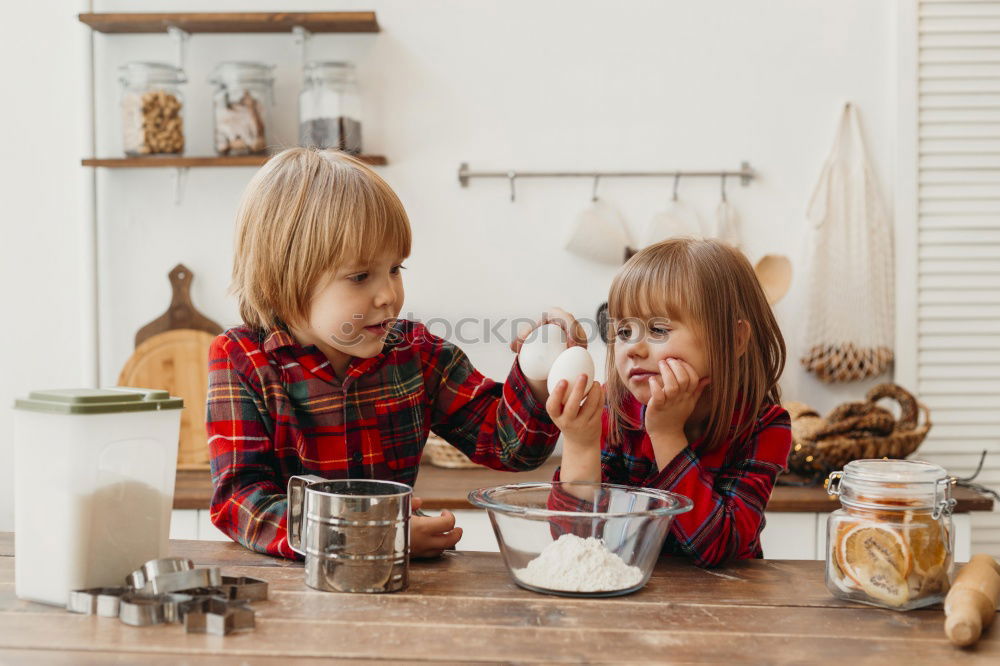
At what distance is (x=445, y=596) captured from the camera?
3.04 ft

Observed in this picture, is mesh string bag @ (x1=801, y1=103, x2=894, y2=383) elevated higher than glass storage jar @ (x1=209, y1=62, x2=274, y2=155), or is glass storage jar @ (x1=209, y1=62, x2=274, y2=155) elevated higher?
glass storage jar @ (x1=209, y1=62, x2=274, y2=155)

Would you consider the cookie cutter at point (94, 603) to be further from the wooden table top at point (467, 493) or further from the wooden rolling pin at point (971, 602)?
the wooden table top at point (467, 493)

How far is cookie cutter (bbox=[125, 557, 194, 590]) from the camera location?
0.90 metres

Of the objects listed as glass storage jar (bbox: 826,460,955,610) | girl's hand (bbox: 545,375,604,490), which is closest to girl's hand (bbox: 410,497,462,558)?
girl's hand (bbox: 545,375,604,490)

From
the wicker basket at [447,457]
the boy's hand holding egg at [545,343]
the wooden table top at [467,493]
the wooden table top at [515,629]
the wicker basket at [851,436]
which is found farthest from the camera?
the wicker basket at [447,457]

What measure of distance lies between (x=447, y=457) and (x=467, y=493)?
0.38 m

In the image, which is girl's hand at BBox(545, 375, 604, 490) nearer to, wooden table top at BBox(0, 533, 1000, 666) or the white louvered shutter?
wooden table top at BBox(0, 533, 1000, 666)

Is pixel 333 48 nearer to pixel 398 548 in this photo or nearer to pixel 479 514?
pixel 479 514

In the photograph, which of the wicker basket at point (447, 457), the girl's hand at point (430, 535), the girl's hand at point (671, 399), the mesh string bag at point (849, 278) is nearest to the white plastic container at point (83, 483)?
the girl's hand at point (430, 535)

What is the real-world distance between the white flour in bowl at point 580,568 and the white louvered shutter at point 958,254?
164 centimetres

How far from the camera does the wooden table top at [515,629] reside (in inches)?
30.3

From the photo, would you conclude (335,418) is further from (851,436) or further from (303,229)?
(851,436)

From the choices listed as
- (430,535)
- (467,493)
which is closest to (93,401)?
(430,535)

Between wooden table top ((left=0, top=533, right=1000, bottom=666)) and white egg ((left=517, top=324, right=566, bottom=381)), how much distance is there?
0.27 meters
